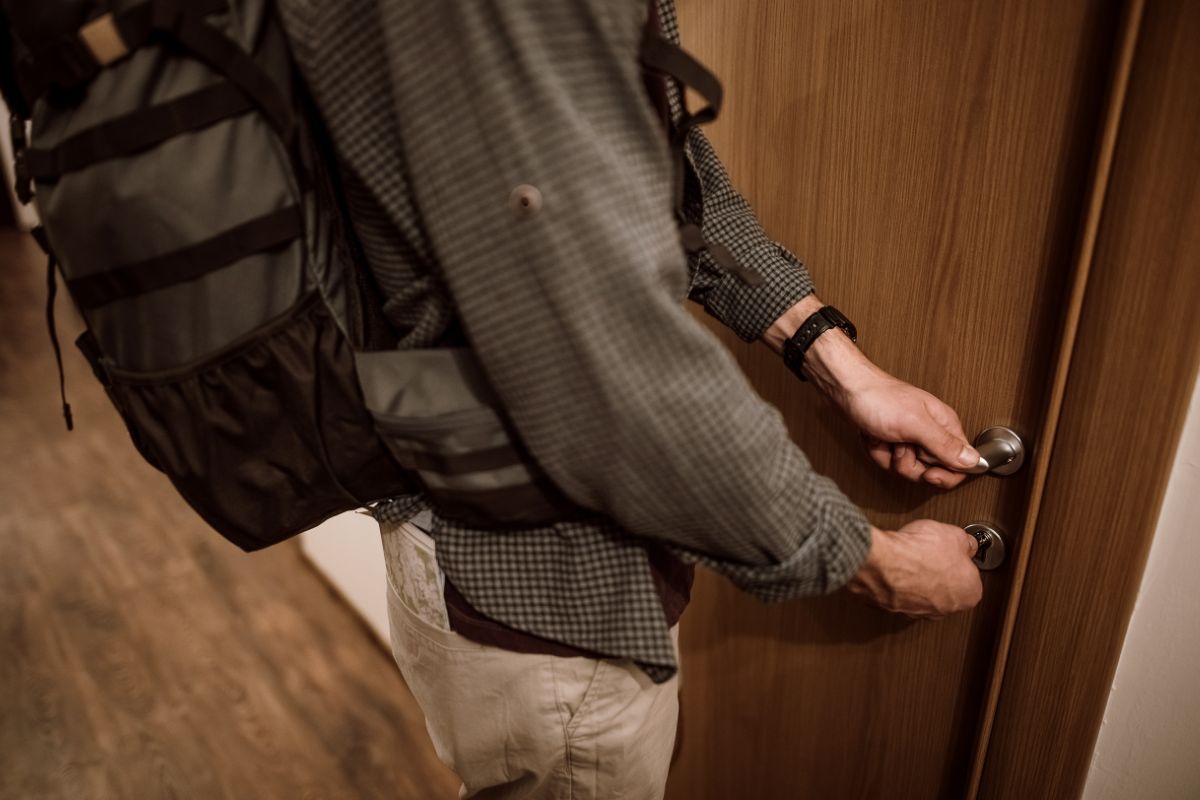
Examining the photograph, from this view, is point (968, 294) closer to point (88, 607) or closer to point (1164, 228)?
point (1164, 228)

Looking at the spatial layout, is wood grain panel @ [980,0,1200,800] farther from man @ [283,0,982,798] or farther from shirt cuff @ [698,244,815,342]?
shirt cuff @ [698,244,815,342]

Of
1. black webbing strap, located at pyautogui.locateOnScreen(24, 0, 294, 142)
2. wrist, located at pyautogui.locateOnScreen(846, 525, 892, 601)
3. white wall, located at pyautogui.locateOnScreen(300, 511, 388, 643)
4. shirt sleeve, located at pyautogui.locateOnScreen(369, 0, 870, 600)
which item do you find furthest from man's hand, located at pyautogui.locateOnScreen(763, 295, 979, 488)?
white wall, located at pyautogui.locateOnScreen(300, 511, 388, 643)

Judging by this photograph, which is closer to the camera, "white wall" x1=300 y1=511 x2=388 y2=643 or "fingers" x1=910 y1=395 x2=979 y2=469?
"fingers" x1=910 y1=395 x2=979 y2=469

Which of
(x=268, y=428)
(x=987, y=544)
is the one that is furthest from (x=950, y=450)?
(x=268, y=428)

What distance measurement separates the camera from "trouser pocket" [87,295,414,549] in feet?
1.91

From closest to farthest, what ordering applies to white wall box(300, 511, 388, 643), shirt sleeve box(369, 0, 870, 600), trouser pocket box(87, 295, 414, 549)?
shirt sleeve box(369, 0, 870, 600) < trouser pocket box(87, 295, 414, 549) < white wall box(300, 511, 388, 643)

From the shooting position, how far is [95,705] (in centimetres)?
170

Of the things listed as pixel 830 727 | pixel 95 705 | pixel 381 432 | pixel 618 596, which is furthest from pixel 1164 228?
pixel 95 705

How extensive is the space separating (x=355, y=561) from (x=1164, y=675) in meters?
1.53

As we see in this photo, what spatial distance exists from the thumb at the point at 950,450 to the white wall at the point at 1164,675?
0.15 meters

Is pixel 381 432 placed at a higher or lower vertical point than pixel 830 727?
higher

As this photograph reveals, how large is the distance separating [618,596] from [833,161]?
0.50m

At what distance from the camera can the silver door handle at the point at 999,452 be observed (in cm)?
73

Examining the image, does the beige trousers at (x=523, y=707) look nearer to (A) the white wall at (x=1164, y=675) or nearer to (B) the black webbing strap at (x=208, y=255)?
(B) the black webbing strap at (x=208, y=255)
